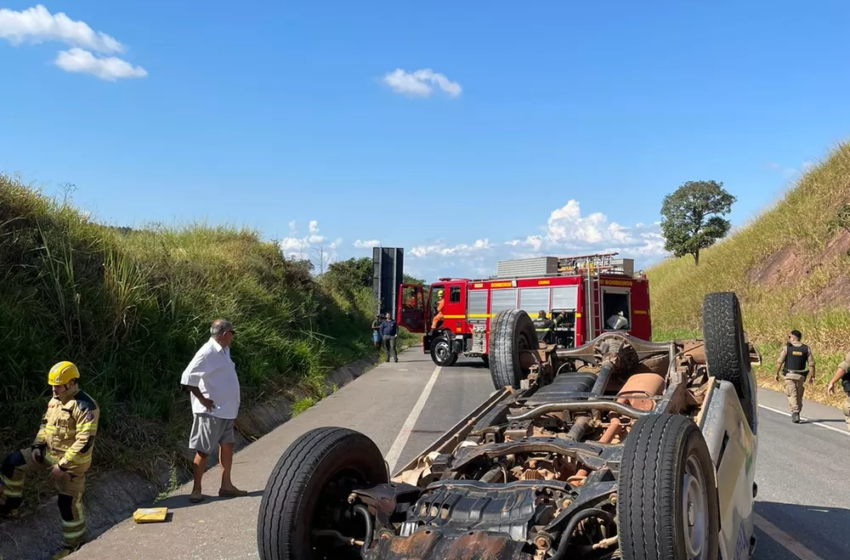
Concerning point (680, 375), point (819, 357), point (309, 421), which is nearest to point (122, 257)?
point (309, 421)

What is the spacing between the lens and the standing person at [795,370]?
10.7 m

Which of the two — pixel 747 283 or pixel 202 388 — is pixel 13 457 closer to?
pixel 202 388

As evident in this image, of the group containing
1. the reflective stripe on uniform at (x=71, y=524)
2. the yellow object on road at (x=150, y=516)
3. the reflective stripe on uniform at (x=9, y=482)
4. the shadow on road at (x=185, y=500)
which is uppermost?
the reflective stripe on uniform at (x=9, y=482)

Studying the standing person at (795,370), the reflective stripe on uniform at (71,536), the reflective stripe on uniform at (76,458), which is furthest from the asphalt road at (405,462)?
the reflective stripe on uniform at (76,458)

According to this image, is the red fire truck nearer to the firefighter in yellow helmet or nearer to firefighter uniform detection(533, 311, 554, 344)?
firefighter uniform detection(533, 311, 554, 344)

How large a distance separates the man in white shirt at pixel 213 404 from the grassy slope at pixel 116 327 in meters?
1.07

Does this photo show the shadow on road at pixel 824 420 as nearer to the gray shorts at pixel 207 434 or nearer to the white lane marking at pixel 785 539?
the white lane marking at pixel 785 539

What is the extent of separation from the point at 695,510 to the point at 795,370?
9235 millimetres

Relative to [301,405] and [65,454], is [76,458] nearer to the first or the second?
[65,454]

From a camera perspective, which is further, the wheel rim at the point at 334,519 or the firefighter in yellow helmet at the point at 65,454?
the firefighter in yellow helmet at the point at 65,454

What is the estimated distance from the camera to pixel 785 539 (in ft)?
16.5

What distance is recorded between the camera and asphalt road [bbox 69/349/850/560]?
496cm

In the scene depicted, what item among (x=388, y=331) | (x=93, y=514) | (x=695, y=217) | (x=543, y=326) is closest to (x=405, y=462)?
(x=93, y=514)

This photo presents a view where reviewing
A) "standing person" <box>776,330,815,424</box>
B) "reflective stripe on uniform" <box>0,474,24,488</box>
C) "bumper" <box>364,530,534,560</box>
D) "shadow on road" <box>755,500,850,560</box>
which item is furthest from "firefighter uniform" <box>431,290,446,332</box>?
"bumper" <box>364,530,534,560</box>
